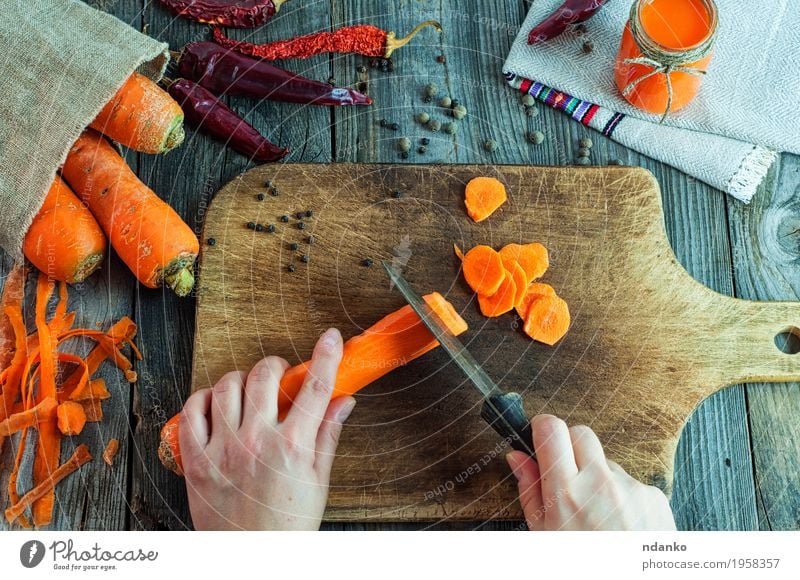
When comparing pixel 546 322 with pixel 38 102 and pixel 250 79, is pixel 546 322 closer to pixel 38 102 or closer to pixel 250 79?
pixel 250 79

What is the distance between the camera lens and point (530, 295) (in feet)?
4.71

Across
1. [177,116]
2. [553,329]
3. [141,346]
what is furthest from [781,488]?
[177,116]

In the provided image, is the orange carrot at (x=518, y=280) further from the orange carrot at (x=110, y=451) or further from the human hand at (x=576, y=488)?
the orange carrot at (x=110, y=451)

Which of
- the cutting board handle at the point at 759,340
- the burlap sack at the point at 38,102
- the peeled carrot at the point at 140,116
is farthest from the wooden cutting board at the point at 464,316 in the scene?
the burlap sack at the point at 38,102

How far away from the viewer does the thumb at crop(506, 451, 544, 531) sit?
4.26ft

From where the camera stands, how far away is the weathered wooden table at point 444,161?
142cm

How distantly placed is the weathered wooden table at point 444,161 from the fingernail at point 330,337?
0.29 meters

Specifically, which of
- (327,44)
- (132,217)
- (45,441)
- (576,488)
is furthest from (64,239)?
(576,488)

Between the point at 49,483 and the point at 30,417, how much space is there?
0.13m

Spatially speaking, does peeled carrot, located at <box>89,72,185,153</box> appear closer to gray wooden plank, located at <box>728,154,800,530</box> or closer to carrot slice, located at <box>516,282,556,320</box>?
carrot slice, located at <box>516,282,556,320</box>

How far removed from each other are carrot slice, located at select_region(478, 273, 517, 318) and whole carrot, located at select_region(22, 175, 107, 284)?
728 mm

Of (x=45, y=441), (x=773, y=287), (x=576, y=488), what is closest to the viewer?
(x=576, y=488)

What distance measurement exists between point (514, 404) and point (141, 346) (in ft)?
2.35

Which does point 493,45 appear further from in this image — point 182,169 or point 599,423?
point 599,423
